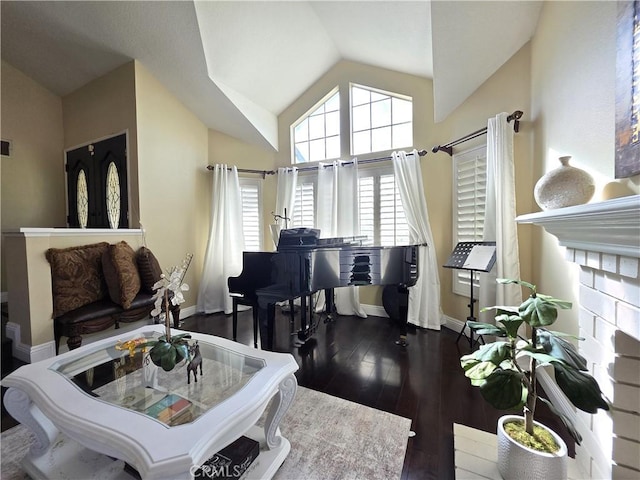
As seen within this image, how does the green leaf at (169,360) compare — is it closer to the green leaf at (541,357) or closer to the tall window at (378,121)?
the green leaf at (541,357)

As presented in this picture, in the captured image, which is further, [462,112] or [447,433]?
[462,112]

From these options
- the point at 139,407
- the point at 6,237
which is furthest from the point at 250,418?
the point at 6,237

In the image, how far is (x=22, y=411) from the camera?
4.06 feet

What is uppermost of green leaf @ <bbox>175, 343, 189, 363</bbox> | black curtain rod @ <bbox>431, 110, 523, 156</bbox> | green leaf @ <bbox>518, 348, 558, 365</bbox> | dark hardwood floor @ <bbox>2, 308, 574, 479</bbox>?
black curtain rod @ <bbox>431, 110, 523, 156</bbox>

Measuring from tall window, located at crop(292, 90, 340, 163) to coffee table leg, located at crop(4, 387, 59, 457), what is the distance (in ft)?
12.1

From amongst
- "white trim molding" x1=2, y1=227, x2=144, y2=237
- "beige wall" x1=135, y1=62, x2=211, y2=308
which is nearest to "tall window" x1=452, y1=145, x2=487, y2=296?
"beige wall" x1=135, y1=62, x2=211, y2=308

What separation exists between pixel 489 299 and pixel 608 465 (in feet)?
4.69

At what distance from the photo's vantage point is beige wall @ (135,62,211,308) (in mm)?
3207

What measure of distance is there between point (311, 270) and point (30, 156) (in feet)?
14.8

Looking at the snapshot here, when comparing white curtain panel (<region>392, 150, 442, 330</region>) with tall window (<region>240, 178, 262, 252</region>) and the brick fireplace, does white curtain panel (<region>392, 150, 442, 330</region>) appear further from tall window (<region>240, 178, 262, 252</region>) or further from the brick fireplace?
tall window (<region>240, 178, 262, 252</region>)

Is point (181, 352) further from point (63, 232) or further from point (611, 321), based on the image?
point (63, 232)

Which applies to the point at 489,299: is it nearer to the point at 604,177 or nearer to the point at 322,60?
the point at 604,177

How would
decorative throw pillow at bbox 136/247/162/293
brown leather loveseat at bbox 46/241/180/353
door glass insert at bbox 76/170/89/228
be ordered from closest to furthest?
brown leather loveseat at bbox 46/241/180/353 < decorative throw pillow at bbox 136/247/162/293 < door glass insert at bbox 76/170/89/228

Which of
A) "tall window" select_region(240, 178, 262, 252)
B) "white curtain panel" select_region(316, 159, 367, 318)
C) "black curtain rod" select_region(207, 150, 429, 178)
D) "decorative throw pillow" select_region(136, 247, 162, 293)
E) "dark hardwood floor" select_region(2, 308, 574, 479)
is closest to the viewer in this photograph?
"dark hardwood floor" select_region(2, 308, 574, 479)
